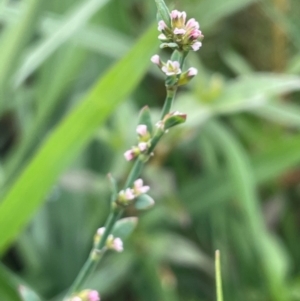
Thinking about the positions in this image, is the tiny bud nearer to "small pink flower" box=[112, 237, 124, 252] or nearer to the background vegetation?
"small pink flower" box=[112, 237, 124, 252]

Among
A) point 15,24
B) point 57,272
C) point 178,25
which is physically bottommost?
point 57,272

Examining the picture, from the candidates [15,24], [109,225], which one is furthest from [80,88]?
[109,225]

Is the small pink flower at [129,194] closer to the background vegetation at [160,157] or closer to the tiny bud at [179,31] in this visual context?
the tiny bud at [179,31]

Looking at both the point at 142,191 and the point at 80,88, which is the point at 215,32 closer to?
the point at 80,88

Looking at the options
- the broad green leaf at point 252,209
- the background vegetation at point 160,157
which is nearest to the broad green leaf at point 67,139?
the background vegetation at point 160,157

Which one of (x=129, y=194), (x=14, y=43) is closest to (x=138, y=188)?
(x=129, y=194)

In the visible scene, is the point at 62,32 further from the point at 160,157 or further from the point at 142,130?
the point at 142,130
